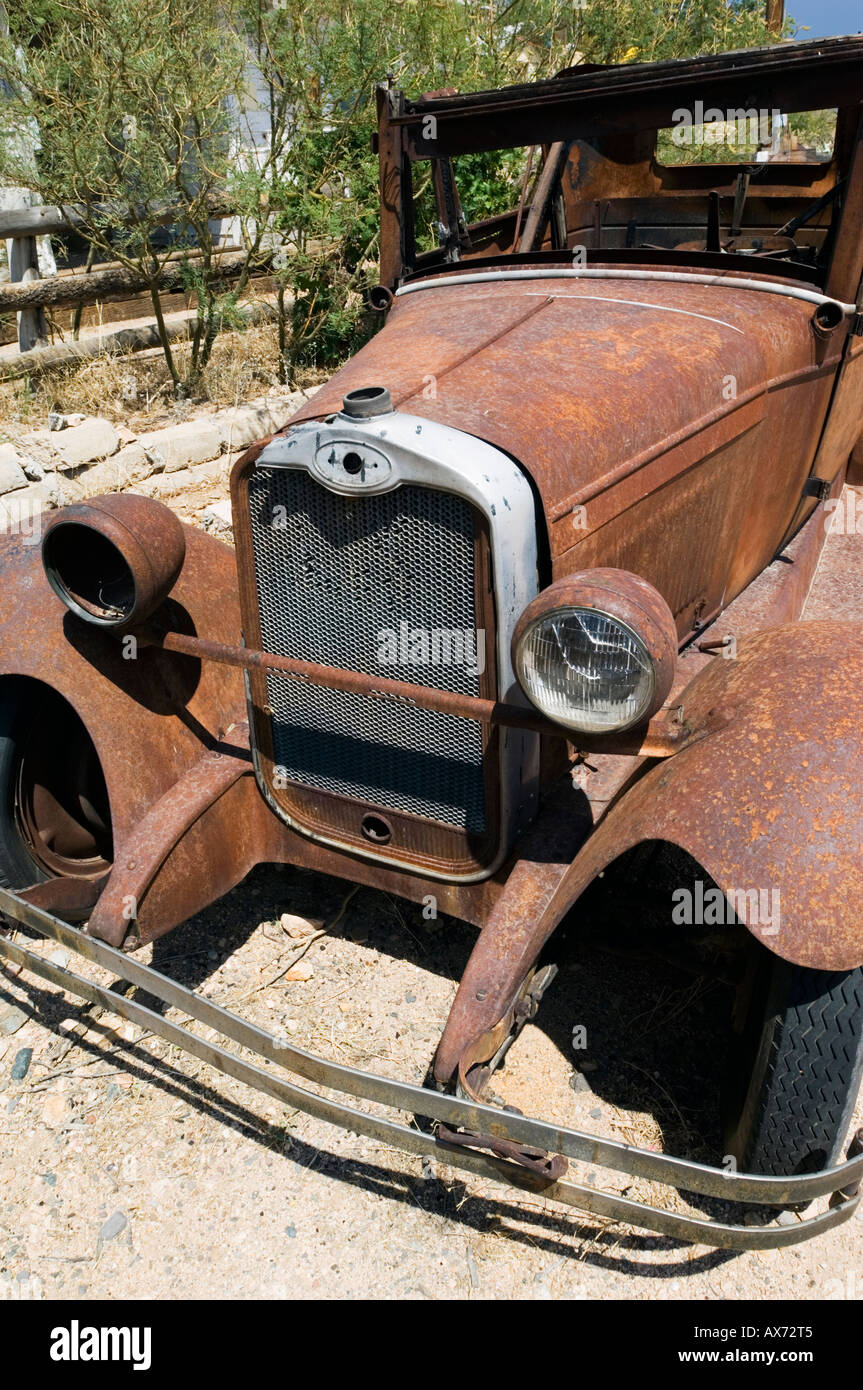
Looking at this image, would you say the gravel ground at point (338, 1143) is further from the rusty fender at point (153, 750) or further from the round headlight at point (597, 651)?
the round headlight at point (597, 651)

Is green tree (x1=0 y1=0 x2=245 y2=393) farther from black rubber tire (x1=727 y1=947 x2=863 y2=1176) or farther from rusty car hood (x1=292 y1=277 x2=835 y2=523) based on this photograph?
black rubber tire (x1=727 y1=947 x2=863 y2=1176)

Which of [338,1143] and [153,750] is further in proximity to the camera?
[153,750]

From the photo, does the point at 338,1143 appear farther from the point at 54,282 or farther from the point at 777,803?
the point at 54,282

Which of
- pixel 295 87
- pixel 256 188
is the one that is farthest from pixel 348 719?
pixel 295 87

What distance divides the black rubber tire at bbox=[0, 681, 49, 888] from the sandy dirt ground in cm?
39

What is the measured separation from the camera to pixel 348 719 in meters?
2.40

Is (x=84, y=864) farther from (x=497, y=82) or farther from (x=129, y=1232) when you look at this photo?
(x=497, y=82)

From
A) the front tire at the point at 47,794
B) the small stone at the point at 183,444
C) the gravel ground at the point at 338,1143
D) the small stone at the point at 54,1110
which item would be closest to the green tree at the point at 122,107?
the small stone at the point at 183,444

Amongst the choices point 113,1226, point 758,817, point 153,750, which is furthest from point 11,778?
point 758,817

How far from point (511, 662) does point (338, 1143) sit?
131 cm

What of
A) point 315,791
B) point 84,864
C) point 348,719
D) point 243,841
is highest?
point 348,719

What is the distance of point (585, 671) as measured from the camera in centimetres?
186

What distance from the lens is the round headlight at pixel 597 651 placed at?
5.78 feet
